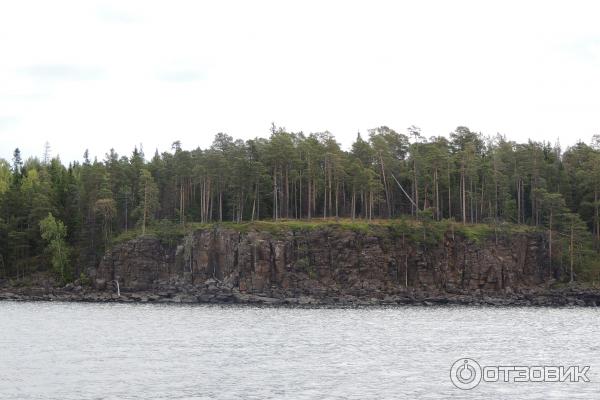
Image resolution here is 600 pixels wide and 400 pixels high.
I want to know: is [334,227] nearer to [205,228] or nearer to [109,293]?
[205,228]

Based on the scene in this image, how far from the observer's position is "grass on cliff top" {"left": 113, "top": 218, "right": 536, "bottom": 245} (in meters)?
112

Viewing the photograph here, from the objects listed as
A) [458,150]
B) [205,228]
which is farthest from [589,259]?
[205,228]

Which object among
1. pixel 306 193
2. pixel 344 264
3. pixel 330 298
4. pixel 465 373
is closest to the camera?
pixel 465 373

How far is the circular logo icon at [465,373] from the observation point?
37359 millimetres

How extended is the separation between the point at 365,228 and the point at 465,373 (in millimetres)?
72960

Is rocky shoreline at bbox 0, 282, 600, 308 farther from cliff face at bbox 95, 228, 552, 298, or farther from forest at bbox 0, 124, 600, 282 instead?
forest at bbox 0, 124, 600, 282

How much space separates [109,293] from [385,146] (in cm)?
5580

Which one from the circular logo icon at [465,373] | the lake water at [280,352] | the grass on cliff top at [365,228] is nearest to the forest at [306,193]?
the grass on cliff top at [365,228]

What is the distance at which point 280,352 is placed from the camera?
4922cm

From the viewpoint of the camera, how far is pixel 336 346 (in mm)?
52250

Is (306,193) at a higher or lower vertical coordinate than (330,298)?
higher

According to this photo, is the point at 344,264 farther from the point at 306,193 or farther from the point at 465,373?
the point at 465,373

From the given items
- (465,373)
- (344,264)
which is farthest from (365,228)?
(465,373)

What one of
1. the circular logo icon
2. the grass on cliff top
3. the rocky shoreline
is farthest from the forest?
the circular logo icon
